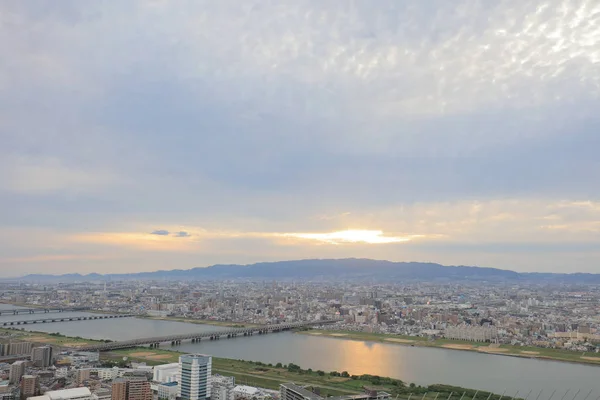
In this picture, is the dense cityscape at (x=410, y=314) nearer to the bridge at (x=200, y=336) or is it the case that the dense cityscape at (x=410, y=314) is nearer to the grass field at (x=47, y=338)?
the bridge at (x=200, y=336)

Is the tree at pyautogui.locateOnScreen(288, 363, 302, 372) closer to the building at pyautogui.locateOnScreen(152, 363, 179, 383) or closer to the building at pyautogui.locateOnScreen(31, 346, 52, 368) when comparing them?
the building at pyautogui.locateOnScreen(152, 363, 179, 383)

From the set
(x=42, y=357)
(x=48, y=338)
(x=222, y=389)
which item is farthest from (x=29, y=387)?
(x=48, y=338)

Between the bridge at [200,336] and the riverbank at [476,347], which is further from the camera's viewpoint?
the bridge at [200,336]

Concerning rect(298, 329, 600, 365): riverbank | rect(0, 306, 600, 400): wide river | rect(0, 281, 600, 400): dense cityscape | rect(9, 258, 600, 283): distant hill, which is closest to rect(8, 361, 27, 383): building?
rect(0, 281, 600, 400): dense cityscape

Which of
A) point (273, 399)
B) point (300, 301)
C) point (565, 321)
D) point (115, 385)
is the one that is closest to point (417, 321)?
point (565, 321)

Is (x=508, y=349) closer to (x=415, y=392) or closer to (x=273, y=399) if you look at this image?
(x=415, y=392)

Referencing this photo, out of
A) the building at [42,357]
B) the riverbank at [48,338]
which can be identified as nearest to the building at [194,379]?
the building at [42,357]

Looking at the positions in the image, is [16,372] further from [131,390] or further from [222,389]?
[222,389]
